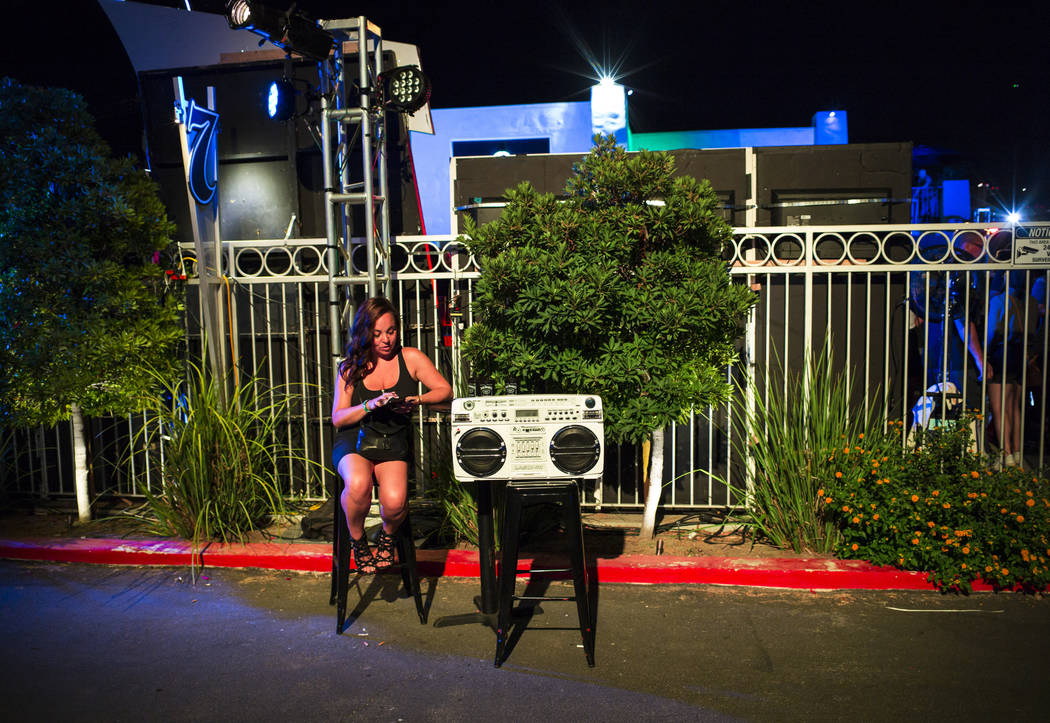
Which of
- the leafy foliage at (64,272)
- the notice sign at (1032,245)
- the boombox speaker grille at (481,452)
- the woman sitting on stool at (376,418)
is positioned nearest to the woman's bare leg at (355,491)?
the woman sitting on stool at (376,418)

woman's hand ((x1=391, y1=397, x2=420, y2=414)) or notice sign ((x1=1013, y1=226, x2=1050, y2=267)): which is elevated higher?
notice sign ((x1=1013, y1=226, x2=1050, y2=267))

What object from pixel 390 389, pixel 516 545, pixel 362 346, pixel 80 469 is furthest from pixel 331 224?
pixel 516 545

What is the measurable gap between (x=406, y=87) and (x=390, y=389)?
99.6 inches

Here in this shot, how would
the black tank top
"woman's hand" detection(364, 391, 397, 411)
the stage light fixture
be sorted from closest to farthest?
"woman's hand" detection(364, 391, 397, 411) < the black tank top < the stage light fixture

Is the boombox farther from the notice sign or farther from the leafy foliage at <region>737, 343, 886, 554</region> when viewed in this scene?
the notice sign

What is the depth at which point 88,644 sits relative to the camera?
3801mm

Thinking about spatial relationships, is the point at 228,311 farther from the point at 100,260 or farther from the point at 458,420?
the point at 458,420

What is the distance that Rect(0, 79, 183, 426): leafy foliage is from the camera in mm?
5266

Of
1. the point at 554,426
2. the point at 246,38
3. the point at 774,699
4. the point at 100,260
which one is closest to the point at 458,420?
the point at 554,426

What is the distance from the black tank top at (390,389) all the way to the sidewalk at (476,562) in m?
1.16

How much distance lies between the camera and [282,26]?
507cm

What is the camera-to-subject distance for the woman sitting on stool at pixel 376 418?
397 cm

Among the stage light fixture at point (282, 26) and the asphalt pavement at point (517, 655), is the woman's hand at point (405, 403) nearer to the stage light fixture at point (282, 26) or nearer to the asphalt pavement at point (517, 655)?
the asphalt pavement at point (517, 655)

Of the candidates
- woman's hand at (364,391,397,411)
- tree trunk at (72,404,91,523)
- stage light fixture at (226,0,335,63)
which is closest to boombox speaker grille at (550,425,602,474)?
woman's hand at (364,391,397,411)
